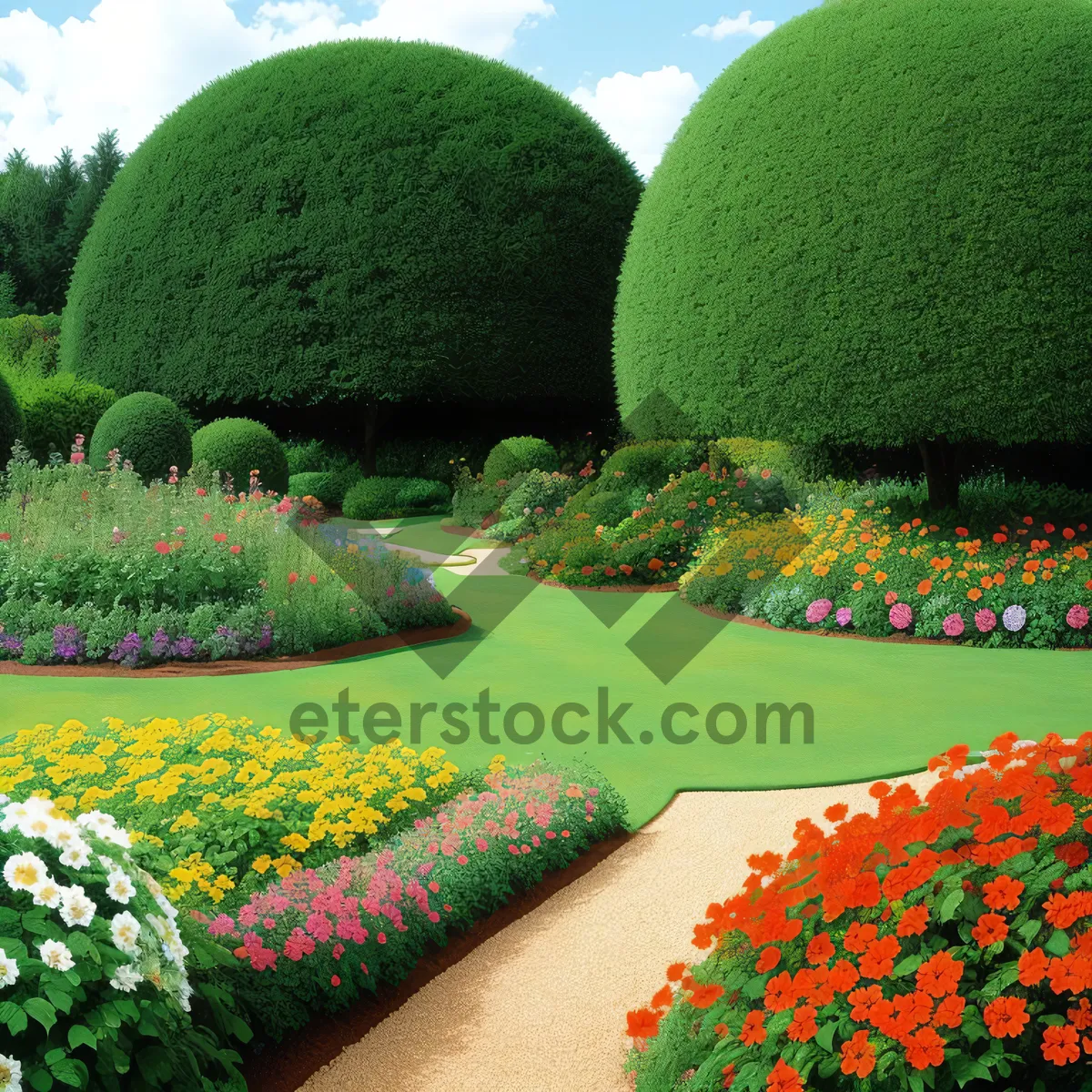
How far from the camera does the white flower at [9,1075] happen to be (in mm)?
2160

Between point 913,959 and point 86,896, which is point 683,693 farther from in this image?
point 86,896

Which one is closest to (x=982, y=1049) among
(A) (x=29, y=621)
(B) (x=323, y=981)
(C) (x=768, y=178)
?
(B) (x=323, y=981)

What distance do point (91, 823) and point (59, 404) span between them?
16.8 meters

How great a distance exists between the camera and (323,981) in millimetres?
3186

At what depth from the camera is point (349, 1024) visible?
3266 millimetres

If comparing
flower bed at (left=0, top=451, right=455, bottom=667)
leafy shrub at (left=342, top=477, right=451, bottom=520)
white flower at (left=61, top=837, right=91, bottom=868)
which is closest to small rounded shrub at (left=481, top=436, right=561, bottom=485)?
leafy shrub at (left=342, top=477, right=451, bottom=520)

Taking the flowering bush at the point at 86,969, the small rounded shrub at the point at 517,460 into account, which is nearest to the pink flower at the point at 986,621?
the flowering bush at the point at 86,969

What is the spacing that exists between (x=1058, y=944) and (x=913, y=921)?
296 millimetres

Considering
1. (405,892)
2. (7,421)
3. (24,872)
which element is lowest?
(405,892)

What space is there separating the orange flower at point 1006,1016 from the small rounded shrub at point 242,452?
1421 cm

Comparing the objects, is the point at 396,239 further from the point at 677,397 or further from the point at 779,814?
the point at 779,814

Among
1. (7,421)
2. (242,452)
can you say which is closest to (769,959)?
(242,452)

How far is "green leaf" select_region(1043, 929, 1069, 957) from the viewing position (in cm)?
238

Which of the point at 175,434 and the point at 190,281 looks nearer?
the point at 175,434
